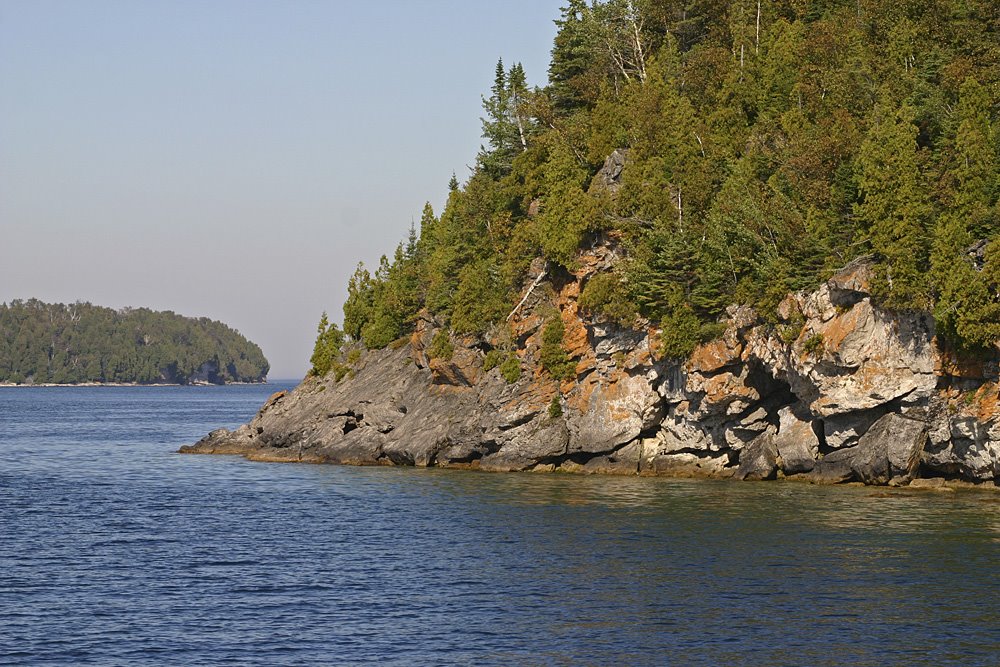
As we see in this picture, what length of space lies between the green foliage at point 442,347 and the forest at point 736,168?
1.35 meters

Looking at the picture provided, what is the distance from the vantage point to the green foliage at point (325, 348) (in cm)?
10902

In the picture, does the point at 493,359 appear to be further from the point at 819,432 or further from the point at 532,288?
the point at 819,432

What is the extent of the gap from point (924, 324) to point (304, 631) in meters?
42.5

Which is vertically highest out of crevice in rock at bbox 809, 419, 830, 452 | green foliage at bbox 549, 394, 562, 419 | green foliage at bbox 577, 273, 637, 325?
green foliage at bbox 577, 273, 637, 325

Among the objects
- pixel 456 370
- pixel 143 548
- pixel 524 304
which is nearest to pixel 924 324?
pixel 524 304

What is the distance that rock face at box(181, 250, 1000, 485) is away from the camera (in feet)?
204

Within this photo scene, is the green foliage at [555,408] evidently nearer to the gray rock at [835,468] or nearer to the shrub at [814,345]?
the gray rock at [835,468]

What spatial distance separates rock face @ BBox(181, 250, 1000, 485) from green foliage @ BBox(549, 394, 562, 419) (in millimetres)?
182

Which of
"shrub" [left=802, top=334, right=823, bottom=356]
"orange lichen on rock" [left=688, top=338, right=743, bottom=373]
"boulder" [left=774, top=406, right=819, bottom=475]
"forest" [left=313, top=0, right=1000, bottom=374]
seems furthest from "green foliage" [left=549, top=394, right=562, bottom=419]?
"shrub" [left=802, top=334, right=823, bottom=356]

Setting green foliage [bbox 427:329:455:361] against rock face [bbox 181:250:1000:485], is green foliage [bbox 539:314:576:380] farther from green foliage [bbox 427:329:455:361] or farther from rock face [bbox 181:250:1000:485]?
green foliage [bbox 427:329:455:361]

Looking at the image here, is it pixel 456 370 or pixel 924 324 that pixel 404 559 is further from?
pixel 456 370

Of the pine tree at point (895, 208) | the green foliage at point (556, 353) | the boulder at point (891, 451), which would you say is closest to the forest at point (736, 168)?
the pine tree at point (895, 208)

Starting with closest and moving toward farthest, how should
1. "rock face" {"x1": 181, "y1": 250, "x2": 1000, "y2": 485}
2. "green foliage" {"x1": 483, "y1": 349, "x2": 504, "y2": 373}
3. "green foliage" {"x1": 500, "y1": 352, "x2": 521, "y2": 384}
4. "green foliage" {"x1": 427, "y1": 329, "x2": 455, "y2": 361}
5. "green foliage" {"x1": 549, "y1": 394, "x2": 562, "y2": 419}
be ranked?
"rock face" {"x1": 181, "y1": 250, "x2": 1000, "y2": 485}, "green foliage" {"x1": 549, "y1": 394, "x2": 562, "y2": 419}, "green foliage" {"x1": 500, "y1": 352, "x2": 521, "y2": 384}, "green foliage" {"x1": 483, "y1": 349, "x2": 504, "y2": 373}, "green foliage" {"x1": 427, "y1": 329, "x2": 455, "y2": 361}

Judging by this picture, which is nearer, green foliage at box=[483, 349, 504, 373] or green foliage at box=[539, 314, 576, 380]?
green foliage at box=[539, 314, 576, 380]
